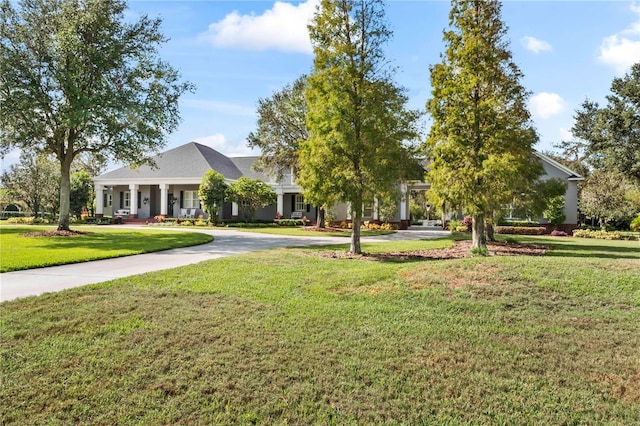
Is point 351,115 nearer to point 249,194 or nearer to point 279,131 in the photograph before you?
point 279,131

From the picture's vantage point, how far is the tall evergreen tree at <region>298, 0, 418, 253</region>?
11297 mm

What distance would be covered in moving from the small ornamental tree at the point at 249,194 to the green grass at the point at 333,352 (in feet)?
69.8

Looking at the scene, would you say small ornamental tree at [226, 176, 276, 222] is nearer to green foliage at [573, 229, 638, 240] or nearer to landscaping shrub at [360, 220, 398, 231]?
landscaping shrub at [360, 220, 398, 231]

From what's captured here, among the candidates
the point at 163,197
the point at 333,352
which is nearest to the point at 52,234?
the point at 163,197

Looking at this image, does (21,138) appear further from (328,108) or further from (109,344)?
(109,344)

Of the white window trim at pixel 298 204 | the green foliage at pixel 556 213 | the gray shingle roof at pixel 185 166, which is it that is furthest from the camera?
the white window trim at pixel 298 204

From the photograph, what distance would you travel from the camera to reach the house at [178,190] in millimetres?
31672

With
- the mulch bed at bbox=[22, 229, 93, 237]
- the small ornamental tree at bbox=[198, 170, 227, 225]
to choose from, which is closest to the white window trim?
the small ornamental tree at bbox=[198, 170, 227, 225]

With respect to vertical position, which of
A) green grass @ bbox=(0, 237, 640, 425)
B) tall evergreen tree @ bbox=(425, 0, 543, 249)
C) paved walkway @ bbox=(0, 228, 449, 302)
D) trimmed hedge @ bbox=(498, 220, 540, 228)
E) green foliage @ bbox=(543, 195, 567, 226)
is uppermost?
tall evergreen tree @ bbox=(425, 0, 543, 249)

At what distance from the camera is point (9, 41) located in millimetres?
17172

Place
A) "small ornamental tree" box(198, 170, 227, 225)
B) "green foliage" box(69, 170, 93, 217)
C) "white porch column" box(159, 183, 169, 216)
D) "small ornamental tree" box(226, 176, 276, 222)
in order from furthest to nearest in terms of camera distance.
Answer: "white porch column" box(159, 183, 169, 216) < "green foliage" box(69, 170, 93, 217) < "small ornamental tree" box(226, 176, 276, 222) < "small ornamental tree" box(198, 170, 227, 225)

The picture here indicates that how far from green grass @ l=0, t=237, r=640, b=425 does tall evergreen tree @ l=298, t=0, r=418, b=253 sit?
467 centimetres

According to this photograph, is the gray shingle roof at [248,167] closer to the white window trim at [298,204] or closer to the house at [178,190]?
the house at [178,190]

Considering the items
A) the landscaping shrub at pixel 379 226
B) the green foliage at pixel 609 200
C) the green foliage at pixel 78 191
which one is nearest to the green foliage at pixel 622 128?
the green foliage at pixel 609 200
